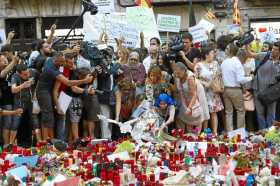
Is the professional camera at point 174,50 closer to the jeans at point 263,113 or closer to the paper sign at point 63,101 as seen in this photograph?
the jeans at point 263,113

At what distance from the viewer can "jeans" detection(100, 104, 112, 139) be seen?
9016 mm

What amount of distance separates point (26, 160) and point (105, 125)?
3.03m

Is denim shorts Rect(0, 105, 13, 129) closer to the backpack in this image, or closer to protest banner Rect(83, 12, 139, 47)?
the backpack

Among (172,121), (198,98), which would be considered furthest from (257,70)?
(172,121)

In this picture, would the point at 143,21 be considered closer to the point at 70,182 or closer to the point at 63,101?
the point at 63,101

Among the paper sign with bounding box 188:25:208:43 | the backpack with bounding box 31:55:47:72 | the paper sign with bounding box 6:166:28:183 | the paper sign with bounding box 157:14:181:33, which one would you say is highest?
the paper sign with bounding box 157:14:181:33

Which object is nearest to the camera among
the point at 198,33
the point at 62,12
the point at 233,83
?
the point at 233,83

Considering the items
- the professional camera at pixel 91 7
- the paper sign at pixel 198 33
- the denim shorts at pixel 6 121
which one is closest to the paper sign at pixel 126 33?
the professional camera at pixel 91 7

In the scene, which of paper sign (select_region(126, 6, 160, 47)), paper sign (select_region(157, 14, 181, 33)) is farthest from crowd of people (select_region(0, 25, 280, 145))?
paper sign (select_region(157, 14, 181, 33))

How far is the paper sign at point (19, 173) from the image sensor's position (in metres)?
5.30

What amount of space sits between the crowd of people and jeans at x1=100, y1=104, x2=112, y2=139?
0.01m

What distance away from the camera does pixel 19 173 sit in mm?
5434

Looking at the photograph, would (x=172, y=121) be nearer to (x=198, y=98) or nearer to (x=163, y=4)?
(x=198, y=98)

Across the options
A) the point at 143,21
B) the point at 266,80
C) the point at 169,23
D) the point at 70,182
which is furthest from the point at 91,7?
the point at 70,182
